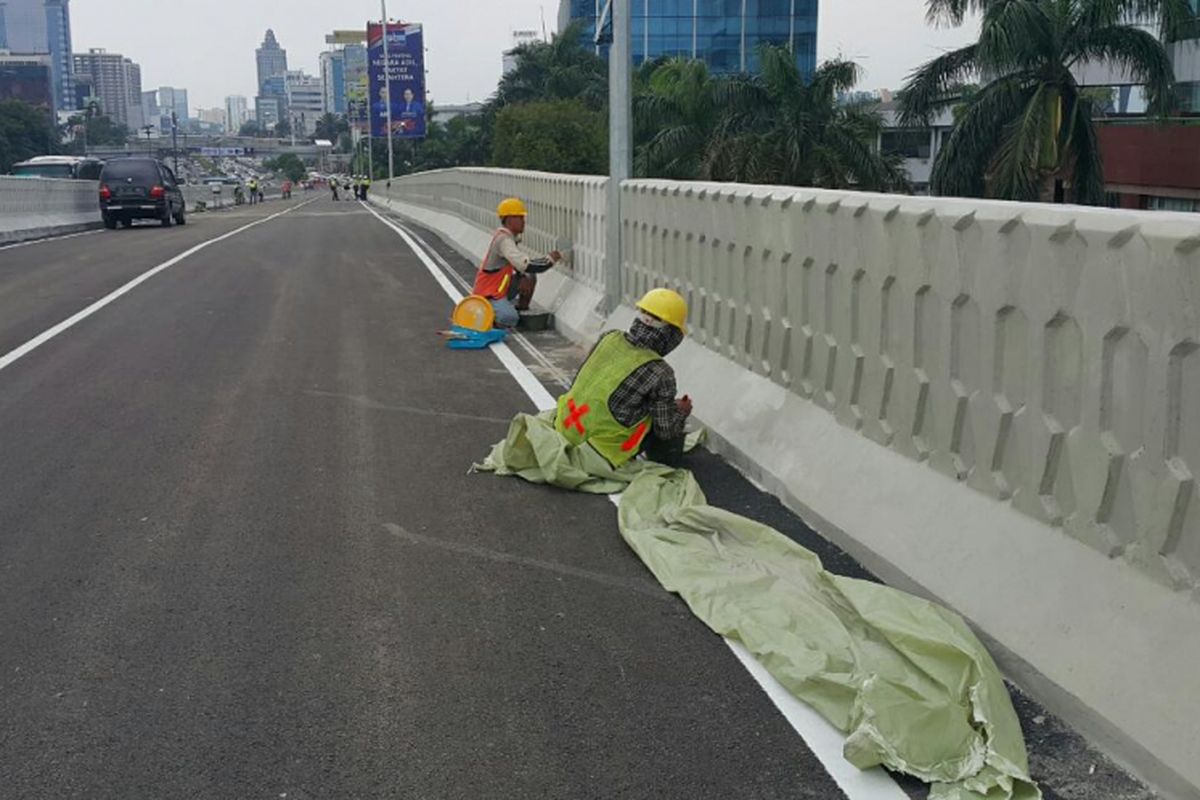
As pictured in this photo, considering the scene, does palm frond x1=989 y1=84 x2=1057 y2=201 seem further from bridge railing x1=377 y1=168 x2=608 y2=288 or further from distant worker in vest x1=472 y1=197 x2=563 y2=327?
distant worker in vest x1=472 y1=197 x2=563 y2=327

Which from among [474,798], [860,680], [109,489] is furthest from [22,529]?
[860,680]

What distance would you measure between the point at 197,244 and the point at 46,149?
76.3m

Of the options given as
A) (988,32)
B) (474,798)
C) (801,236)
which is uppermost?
(988,32)

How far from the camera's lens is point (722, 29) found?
82.8 meters

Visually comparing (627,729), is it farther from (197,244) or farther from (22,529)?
(197,244)

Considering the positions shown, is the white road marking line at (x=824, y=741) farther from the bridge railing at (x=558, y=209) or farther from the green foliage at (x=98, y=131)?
the green foliage at (x=98, y=131)

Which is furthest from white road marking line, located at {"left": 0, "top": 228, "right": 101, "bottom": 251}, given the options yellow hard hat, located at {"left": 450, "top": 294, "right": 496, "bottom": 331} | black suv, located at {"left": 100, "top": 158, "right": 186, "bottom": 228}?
yellow hard hat, located at {"left": 450, "top": 294, "right": 496, "bottom": 331}

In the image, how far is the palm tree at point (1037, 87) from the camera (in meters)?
33.6

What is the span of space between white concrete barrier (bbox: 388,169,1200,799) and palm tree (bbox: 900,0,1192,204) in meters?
27.4

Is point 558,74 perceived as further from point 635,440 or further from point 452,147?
point 635,440

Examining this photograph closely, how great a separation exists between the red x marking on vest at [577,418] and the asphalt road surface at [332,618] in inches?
16.0

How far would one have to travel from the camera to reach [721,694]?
472 cm

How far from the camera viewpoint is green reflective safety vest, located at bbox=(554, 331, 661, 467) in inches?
292

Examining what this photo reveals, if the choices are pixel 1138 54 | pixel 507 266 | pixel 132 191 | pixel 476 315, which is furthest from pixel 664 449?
pixel 132 191
